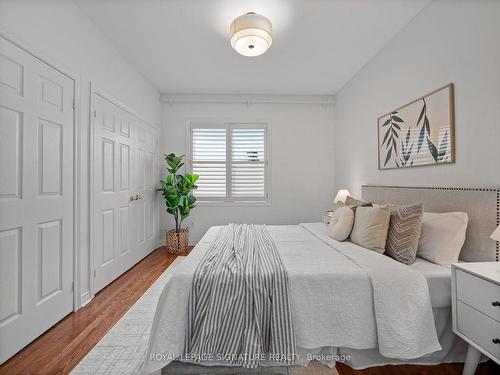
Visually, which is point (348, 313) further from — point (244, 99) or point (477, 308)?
Result: point (244, 99)

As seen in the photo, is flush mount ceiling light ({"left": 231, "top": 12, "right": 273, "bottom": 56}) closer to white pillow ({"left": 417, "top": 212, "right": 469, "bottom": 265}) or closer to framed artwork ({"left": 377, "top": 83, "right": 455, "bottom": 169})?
framed artwork ({"left": 377, "top": 83, "right": 455, "bottom": 169})

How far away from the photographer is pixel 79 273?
219 centimetres

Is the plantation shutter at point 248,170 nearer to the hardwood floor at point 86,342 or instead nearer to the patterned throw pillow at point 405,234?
the hardwood floor at point 86,342

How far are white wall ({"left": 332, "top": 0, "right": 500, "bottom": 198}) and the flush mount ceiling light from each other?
1.40 m

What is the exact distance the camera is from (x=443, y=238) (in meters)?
1.74

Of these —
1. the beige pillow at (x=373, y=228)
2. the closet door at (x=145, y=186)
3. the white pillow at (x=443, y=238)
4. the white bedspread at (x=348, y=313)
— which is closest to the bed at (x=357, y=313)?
the white bedspread at (x=348, y=313)

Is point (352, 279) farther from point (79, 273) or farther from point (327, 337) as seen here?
point (79, 273)

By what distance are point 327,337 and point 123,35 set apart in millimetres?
3289

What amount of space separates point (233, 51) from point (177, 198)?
2239mm

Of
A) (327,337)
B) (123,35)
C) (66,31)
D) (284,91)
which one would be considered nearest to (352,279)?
(327,337)

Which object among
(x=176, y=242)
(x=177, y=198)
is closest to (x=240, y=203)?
(x=177, y=198)

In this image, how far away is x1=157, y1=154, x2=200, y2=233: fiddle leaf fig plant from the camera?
386 cm

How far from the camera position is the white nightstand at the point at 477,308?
1.18 metres

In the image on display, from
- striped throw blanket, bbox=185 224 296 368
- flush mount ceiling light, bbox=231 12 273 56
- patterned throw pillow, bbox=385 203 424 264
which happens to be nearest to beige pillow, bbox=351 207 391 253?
patterned throw pillow, bbox=385 203 424 264
